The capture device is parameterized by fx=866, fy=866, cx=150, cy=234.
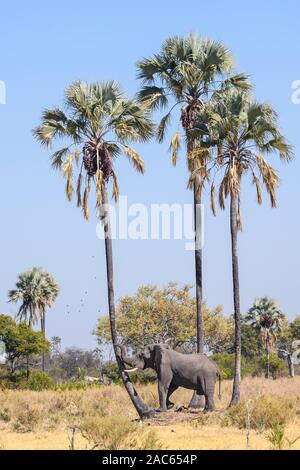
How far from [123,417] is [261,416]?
475 centimetres

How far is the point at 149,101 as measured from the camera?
102 feet

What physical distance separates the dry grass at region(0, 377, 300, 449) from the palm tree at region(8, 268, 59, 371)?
91.9 feet

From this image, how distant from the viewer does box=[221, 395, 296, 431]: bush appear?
70.8 ft

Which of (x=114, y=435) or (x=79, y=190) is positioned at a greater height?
(x=79, y=190)

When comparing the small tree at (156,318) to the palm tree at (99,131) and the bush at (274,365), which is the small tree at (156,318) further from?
the palm tree at (99,131)

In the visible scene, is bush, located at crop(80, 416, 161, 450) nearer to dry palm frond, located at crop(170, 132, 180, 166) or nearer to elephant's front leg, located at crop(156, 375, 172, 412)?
elephant's front leg, located at crop(156, 375, 172, 412)

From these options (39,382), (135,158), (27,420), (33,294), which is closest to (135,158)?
(135,158)

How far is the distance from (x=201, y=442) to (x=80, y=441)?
263 cm

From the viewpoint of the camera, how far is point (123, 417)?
18734 mm

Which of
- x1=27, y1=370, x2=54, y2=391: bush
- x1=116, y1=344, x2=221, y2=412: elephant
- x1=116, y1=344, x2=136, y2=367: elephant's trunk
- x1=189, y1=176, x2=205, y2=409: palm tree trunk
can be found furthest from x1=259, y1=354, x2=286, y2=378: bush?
x1=116, y1=344, x2=136, y2=367: elephant's trunk

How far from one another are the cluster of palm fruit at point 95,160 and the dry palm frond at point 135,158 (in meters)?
0.83

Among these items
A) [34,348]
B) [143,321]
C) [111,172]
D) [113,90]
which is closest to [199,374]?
[111,172]

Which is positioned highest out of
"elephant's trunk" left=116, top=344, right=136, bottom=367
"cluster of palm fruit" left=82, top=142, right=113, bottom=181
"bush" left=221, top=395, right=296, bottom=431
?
"cluster of palm fruit" left=82, top=142, right=113, bottom=181

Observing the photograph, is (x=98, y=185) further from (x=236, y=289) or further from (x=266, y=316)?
(x=266, y=316)
